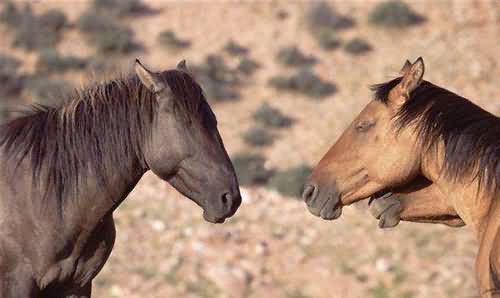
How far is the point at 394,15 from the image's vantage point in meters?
21.5

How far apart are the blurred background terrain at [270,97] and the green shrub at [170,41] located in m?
0.03

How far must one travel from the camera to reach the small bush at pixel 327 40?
21.1 meters

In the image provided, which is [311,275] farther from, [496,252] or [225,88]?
[225,88]

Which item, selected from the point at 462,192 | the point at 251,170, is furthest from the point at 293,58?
the point at 462,192

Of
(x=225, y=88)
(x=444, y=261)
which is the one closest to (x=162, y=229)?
(x=444, y=261)

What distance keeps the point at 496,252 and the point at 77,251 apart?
251 cm

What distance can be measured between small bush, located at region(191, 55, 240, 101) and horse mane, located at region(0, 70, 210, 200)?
44.6ft

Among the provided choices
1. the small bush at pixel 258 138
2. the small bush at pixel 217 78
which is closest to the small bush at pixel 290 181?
the small bush at pixel 258 138

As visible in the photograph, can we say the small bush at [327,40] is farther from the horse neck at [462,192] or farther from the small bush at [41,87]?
the horse neck at [462,192]

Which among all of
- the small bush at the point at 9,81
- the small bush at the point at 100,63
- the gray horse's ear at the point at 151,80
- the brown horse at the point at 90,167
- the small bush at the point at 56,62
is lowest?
the small bush at the point at 9,81

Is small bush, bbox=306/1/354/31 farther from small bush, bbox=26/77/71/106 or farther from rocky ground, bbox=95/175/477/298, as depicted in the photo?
rocky ground, bbox=95/175/477/298

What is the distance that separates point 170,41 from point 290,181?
26.0 ft

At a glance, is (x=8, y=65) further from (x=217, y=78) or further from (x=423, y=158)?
(x=423, y=158)

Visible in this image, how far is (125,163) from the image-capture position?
5121mm
